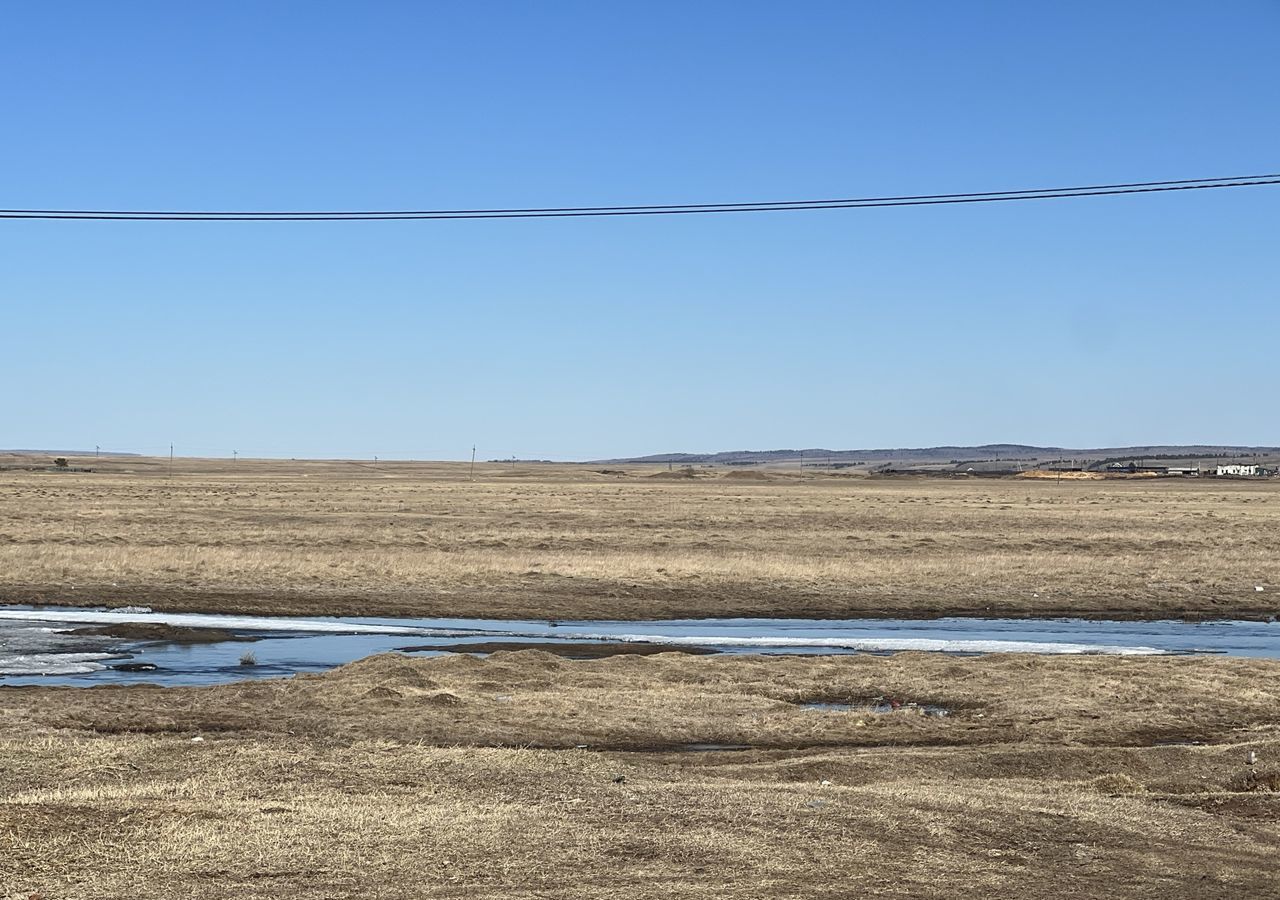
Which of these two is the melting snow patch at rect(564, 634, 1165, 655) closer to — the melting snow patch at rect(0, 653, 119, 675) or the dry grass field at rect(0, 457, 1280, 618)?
the dry grass field at rect(0, 457, 1280, 618)

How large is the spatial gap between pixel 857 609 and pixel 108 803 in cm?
2561

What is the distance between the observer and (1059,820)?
11516 millimetres

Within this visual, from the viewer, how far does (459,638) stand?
2836 centimetres

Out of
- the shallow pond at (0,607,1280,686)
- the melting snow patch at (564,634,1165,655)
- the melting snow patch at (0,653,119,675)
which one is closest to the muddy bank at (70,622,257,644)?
the shallow pond at (0,607,1280,686)

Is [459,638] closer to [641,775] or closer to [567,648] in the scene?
[567,648]

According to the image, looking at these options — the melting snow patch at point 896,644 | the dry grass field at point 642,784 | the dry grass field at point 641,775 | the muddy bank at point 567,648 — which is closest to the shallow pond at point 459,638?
the melting snow patch at point 896,644

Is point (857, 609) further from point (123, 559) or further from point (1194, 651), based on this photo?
point (123, 559)

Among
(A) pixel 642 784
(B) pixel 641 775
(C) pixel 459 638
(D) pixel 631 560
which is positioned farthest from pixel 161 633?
(D) pixel 631 560

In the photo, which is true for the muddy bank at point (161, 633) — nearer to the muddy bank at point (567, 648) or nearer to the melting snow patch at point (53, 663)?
the melting snow patch at point (53, 663)

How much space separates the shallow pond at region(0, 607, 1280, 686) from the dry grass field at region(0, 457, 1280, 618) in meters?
1.91

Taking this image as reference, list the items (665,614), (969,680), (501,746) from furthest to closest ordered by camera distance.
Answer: (665,614)
(969,680)
(501,746)

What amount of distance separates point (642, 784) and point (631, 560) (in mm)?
30269

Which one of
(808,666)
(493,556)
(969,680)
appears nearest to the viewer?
(969,680)

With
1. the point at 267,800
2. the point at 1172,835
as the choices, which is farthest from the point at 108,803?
the point at 1172,835
